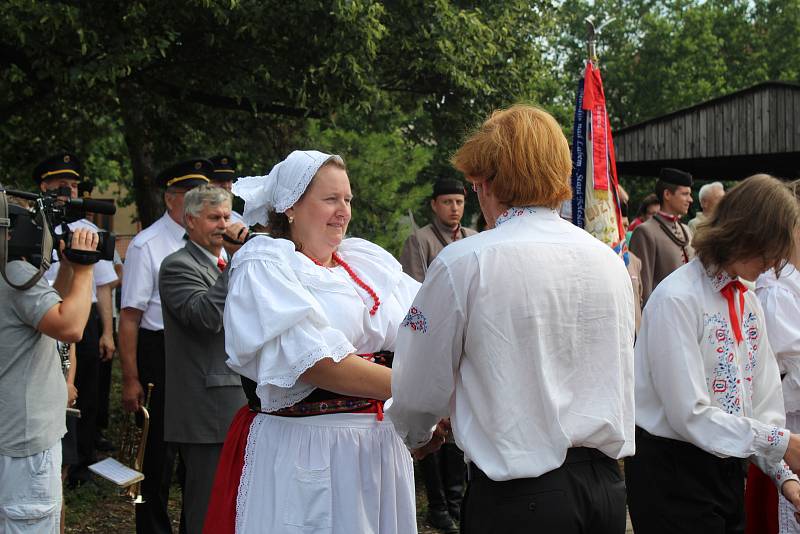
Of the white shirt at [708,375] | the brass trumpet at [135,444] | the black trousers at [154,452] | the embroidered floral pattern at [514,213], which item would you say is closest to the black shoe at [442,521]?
the black trousers at [154,452]

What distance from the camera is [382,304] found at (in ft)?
10.1

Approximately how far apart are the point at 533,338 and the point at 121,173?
18.4m

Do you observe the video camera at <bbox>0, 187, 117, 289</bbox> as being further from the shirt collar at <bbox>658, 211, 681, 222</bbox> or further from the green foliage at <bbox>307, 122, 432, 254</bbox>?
the green foliage at <bbox>307, 122, 432, 254</bbox>

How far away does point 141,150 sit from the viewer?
37.9 ft

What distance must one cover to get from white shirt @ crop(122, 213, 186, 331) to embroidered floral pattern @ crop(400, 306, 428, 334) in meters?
3.09

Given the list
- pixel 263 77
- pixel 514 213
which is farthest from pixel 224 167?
pixel 514 213

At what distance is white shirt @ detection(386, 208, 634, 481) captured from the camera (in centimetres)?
222

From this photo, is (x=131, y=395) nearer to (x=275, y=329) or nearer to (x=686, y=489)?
(x=275, y=329)

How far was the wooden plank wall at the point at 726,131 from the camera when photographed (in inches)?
585

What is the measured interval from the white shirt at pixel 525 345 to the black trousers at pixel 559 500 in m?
0.05

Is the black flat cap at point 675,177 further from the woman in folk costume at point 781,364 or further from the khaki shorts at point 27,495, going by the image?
the khaki shorts at point 27,495

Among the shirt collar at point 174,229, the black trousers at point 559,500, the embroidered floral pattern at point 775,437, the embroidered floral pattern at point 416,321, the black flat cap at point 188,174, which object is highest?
the black flat cap at point 188,174

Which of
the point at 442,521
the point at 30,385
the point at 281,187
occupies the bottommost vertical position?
the point at 442,521

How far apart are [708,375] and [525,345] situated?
102cm
